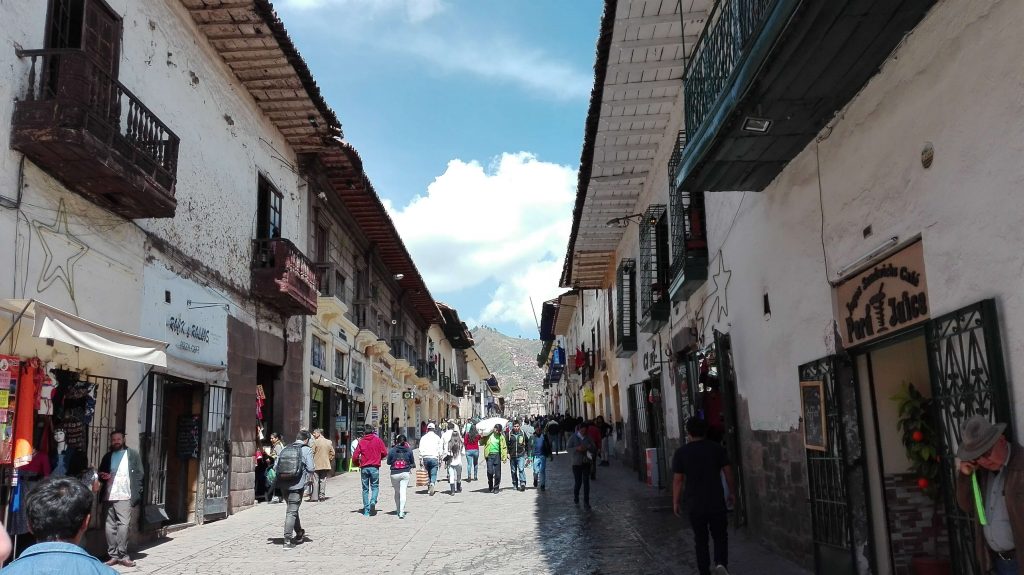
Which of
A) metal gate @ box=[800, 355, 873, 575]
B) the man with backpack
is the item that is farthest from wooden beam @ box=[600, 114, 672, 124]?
the man with backpack

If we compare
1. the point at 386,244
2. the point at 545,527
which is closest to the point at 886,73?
the point at 545,527

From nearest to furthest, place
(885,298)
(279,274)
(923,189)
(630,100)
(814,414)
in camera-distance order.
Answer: (923,189)
(885,298)
(814,414)
(630,100)
(279,274)

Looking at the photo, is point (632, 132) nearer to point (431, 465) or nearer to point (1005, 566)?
point (431, 465)

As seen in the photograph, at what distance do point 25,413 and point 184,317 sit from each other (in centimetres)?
419

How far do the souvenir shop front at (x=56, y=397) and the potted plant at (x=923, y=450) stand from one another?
7385 millimetres

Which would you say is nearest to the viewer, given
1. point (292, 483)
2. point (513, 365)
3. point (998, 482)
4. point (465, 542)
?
point (998, 482)

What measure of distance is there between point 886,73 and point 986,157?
1454 mm

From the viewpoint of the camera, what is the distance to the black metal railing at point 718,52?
662 centimetres

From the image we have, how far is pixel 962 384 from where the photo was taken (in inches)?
195

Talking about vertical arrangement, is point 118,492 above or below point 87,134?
below

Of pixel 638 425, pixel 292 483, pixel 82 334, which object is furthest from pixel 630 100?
pixel 638 425

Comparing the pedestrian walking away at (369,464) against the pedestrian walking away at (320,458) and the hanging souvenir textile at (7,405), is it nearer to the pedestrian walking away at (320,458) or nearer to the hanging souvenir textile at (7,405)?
the pedestrian walking away at (320,458)

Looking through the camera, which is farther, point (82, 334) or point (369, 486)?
point (369, 486)

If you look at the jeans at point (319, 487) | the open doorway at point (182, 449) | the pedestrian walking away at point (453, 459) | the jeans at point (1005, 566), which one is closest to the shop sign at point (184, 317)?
the open doorway at point (182, 449)
